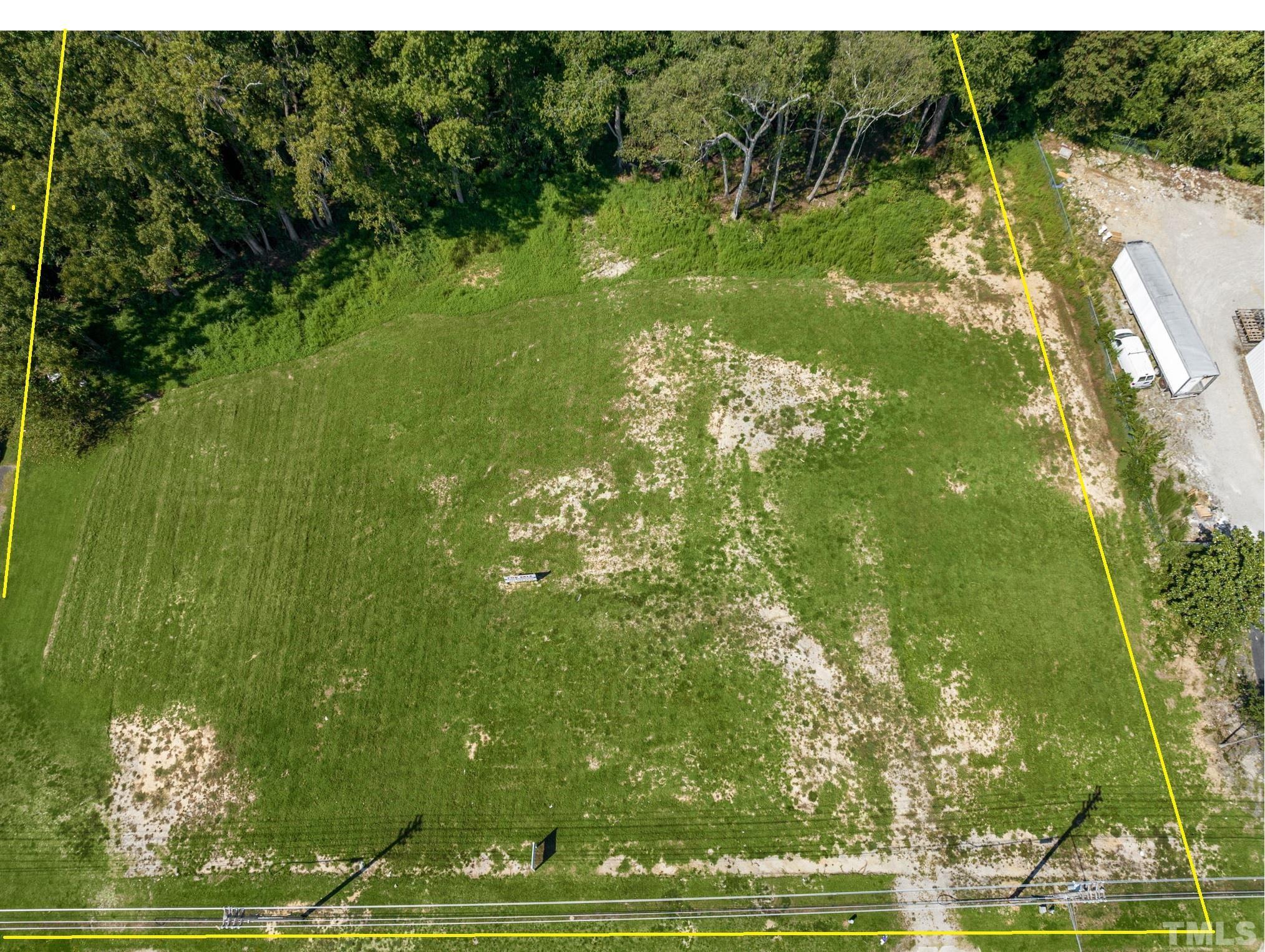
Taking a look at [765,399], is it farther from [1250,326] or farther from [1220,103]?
[1220,103]

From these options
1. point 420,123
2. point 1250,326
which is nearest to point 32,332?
point 420,123

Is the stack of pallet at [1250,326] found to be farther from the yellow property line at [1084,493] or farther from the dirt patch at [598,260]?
the dirt patch at [598,260]

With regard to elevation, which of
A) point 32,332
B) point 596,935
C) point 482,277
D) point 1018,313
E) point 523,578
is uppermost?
point 1018,313

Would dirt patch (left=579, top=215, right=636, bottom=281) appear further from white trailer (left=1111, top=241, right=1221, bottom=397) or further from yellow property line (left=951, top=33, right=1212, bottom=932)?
white trailer (left=1111, top=241, right=1221, bottom=397)

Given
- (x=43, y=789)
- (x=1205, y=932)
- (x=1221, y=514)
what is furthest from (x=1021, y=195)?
(x=43, y=789)

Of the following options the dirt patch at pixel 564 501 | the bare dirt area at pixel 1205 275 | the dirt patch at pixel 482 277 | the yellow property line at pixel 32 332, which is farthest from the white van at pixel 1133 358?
the yellow property line at pixel 32 332

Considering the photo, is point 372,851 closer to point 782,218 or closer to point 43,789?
point 43,789
